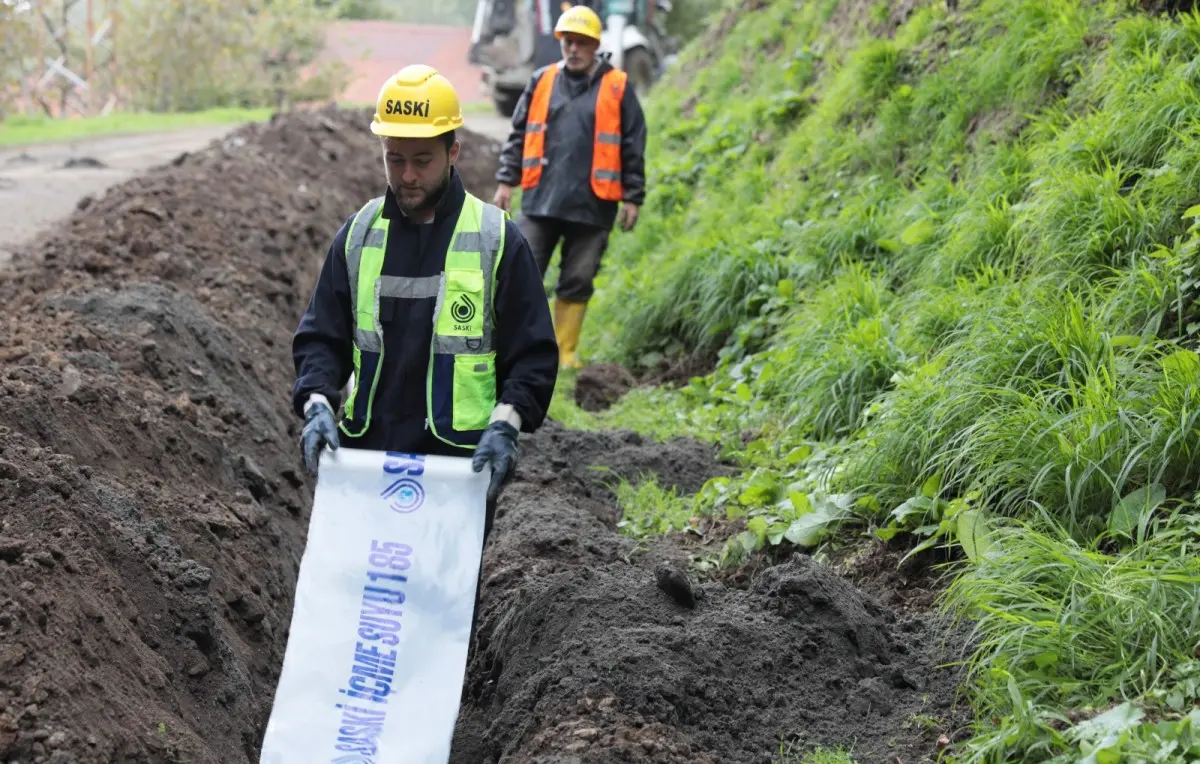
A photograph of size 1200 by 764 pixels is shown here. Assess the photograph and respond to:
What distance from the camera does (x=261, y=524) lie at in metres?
5.32

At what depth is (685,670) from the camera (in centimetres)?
373

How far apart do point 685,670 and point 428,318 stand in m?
1.27

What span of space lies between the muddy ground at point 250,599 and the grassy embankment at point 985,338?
0.40 metres

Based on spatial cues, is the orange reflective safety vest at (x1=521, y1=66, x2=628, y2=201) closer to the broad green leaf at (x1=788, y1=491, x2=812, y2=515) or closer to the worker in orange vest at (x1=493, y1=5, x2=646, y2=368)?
the worker in orange vest at (x1=493, y1=5, x2=646, y2=368)

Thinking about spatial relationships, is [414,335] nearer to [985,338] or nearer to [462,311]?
[462,311]

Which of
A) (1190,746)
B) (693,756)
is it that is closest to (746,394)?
(693,756)

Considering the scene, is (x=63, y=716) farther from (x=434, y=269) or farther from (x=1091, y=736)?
(x=1091, y=736)

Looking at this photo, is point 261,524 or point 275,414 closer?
point 261,524

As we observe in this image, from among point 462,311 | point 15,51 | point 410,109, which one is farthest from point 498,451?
point 15,51

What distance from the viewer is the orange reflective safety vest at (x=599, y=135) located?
7.95 metres

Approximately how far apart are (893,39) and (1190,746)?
7193 millimetres

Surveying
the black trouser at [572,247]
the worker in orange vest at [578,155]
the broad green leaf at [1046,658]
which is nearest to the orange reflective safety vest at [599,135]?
the worker in orange vest at [578,155]

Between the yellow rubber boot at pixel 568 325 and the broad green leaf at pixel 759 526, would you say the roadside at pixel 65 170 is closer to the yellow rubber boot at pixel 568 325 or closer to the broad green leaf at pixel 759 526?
the yellow rubber boot at pixel 568 325

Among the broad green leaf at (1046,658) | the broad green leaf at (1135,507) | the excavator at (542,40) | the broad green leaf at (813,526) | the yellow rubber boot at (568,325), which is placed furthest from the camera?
the excavator at (542,40)
